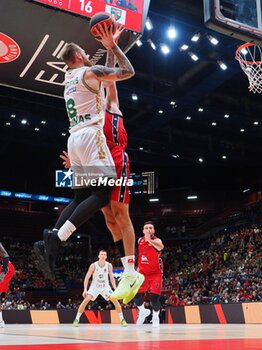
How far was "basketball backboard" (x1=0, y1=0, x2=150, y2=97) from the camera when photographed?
5.57 meters

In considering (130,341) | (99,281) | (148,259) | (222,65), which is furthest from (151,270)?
(222,65)

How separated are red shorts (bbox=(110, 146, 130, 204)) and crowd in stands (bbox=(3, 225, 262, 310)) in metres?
13.0

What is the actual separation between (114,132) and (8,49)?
7.00 ft

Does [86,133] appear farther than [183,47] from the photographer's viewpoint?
No

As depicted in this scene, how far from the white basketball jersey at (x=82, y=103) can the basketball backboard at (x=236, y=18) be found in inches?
126

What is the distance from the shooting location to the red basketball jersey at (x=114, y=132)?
4664 millimetres

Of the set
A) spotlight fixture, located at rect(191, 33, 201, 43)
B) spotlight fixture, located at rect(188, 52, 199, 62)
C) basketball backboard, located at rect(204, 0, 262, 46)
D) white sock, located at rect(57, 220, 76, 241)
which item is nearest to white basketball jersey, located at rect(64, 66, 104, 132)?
white sock, located at rect(57, 220, 76, 241)

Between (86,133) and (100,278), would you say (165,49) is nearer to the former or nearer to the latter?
(100,278)

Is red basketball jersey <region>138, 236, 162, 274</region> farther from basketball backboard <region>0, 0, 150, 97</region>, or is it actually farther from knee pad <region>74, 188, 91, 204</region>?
knee pad <region>74, 188, 91, 204</region>

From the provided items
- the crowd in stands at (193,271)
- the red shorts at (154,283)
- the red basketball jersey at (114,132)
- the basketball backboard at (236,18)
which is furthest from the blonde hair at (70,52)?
the crowd in stands at (193,271)

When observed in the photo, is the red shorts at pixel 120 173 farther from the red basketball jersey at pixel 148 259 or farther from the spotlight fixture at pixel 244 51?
the spotlight fixture at pixel 244 51

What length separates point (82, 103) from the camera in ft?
14.2

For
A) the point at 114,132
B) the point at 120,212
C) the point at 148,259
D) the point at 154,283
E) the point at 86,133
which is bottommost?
the point at 154,283

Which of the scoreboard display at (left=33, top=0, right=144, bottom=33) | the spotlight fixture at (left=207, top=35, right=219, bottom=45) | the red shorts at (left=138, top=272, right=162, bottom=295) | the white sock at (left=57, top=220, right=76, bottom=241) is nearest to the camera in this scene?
the white sock at (left=57, top=220, right=76, bottom=241)
